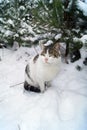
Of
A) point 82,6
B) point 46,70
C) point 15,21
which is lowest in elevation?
point 46,70

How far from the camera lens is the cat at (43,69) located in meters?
2.74

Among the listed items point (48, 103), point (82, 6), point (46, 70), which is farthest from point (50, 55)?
point (82, 6)

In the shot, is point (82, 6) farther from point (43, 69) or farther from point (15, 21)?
point (15, 21)

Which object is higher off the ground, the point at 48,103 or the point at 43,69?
the point at 43,69

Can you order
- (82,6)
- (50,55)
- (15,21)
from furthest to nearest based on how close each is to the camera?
(15,21)
(82,6)
(50,55)

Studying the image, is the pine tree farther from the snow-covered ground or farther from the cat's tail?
the cat's tail

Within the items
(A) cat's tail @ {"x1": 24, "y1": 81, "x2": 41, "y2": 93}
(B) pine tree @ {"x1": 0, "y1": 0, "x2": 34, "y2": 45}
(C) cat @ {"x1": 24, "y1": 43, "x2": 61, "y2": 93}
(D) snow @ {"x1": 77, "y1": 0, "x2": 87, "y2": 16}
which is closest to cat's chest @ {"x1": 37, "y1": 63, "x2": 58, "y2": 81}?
(C) cat @ {"x1": 24, "y1": 43, "x2": 61, "y2": 93}

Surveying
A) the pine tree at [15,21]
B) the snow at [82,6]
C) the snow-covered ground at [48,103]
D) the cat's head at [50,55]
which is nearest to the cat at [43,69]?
the cat's head at [50,55]

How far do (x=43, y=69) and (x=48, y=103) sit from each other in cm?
41

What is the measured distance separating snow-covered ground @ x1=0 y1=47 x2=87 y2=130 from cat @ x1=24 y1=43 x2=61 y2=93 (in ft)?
0.35

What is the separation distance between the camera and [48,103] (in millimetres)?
2777

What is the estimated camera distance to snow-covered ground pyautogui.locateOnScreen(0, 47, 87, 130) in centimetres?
247

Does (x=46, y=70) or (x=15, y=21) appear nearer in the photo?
(x=46, y=70)

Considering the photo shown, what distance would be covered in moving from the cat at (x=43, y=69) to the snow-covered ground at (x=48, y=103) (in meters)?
0.11
